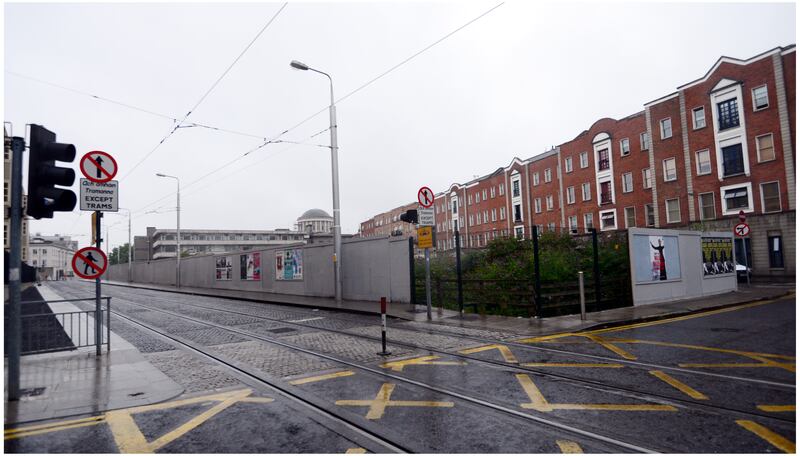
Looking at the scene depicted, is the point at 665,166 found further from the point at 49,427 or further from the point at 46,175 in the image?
the point at 49,427

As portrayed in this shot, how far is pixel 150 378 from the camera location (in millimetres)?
6918

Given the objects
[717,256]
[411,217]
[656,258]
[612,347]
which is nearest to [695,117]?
→ [717,256]

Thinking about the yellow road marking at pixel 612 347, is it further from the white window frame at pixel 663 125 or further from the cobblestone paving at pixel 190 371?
the white window frame at pixel 663 125

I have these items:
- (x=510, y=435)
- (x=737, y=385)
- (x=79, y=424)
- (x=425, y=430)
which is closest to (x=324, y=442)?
(x=425, y=430)

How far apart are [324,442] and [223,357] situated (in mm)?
4726

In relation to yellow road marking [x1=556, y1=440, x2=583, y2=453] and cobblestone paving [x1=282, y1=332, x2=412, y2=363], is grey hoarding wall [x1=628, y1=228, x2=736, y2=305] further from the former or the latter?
yellow road marking [x1=556, y1=440, x2=583, y2=453]

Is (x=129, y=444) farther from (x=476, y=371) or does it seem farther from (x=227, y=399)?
(x=476, y=371)

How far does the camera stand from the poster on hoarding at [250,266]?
2811 cm

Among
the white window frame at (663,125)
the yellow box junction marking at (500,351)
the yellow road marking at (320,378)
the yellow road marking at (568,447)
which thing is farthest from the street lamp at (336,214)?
the white window frame at (663,125)

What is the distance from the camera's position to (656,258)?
15.1 meters

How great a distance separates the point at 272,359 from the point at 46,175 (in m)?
4.37

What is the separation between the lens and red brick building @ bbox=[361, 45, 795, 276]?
2991 cm

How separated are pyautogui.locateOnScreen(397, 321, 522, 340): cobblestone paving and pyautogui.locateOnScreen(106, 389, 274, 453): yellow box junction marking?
18.3ft

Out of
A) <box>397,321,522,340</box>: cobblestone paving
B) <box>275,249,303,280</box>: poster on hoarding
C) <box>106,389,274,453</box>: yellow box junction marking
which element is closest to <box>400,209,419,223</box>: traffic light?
<box>397,321,522,340</box>: cobblestone paving
